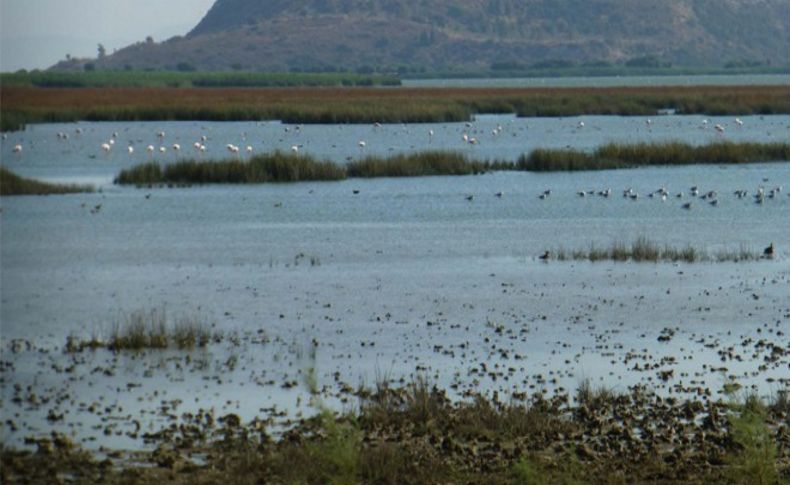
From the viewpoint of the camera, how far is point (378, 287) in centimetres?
2702

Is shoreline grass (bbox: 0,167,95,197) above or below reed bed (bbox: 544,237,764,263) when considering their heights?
above

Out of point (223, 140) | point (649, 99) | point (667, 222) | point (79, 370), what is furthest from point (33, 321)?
point (649, 99)

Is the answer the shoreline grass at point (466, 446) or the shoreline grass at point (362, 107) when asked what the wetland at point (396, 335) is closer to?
the shoreline grass at point (466, 446)

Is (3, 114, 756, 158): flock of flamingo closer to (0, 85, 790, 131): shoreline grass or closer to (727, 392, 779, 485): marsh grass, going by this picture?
(0, 85, 790, 131): shoreline grass

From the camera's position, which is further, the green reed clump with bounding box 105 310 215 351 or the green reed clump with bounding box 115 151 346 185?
the green reed clump with bounding box 115 151 346 185

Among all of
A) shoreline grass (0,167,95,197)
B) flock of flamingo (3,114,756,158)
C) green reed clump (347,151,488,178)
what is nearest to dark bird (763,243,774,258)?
shoreline grass (0,167,95,197)

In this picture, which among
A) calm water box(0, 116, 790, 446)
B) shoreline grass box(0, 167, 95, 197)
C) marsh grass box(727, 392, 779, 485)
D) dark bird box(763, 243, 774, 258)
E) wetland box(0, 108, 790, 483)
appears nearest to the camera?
marsh grass box(727, 392, 779, 485)

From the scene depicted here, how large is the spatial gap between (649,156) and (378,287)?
1178 inches

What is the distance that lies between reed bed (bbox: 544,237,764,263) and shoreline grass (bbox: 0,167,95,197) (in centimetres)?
1872

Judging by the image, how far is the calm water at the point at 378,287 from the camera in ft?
60.1

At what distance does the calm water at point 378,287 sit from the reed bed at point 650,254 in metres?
0.65

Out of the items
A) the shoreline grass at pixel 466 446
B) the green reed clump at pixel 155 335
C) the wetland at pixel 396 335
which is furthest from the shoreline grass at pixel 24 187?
the shoreline grass at pixel 466 446

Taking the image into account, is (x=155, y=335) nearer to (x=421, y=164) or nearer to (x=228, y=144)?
(x=421, y=164)

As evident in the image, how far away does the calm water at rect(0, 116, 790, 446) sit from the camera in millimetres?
18312
